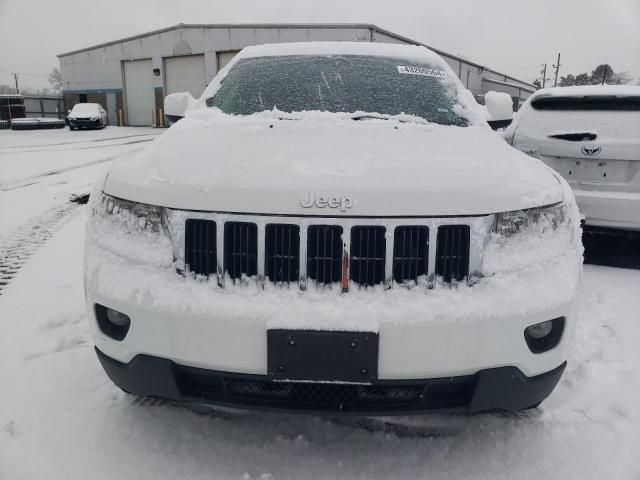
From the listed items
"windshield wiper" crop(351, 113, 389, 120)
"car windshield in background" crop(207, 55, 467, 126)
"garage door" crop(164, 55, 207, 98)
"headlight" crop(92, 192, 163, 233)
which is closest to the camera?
"headlight" crop(92, 192, 163, 233)

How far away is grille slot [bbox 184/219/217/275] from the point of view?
5.53ft

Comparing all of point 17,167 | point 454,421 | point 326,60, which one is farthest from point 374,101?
point 17,167

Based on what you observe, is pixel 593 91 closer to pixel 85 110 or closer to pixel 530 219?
pixel 530 219

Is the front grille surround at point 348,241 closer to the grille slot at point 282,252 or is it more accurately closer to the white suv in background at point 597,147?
the grille slot at point 282,252

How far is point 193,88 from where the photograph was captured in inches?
1180

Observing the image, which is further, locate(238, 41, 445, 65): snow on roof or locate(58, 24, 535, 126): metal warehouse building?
locate(58, 24, 535, 126): metal warehouse building

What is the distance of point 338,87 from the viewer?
113 inches

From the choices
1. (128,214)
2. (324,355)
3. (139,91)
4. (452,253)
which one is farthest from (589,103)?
(139,91)

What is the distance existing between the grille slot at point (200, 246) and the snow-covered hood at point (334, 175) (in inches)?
2.6

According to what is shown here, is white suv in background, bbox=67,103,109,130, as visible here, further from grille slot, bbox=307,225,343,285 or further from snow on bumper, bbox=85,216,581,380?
grille slot, bbox=307,225,343,285

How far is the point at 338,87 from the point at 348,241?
1.55 metres

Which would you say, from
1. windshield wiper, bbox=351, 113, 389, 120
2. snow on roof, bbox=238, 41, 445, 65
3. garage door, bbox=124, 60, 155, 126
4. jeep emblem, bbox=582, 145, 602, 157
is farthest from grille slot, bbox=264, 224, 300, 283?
garage door, bbox=124, 60, 155, 126

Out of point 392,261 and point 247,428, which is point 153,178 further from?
point 247,428

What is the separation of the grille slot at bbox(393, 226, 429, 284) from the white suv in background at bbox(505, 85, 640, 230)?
2.89 meters
